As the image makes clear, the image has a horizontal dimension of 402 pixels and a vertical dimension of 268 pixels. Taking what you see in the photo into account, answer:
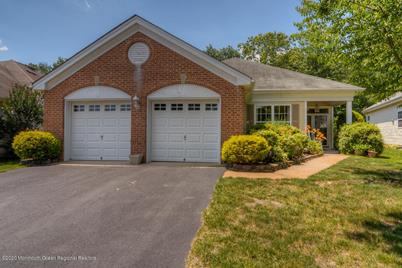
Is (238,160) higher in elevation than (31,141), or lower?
lower

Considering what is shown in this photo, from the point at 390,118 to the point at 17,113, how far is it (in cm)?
2486

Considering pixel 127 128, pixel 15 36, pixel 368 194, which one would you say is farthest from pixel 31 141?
pixel 15 36

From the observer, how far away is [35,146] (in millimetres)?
8898

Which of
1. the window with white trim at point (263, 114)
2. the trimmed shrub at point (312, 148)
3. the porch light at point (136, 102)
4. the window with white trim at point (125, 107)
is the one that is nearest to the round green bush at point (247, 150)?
the porch light at point (136, 102)

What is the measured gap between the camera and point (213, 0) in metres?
12.9

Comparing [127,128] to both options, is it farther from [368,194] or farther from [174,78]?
[368,194]

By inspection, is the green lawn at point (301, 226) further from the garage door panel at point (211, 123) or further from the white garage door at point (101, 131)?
the white garage door at point (101, 131)

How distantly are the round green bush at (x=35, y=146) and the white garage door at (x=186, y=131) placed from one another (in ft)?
13.2

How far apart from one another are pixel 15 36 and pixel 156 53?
14296 mm

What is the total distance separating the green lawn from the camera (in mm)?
2693

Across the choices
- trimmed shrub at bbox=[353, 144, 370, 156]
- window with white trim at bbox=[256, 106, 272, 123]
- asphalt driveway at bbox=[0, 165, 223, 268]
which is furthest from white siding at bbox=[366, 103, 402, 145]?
asphalt driveway at bbox=[0, 165, 223, 268]

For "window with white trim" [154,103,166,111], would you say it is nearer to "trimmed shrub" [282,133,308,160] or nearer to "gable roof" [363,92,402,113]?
"trimmed shrub" [282,133,308,160]

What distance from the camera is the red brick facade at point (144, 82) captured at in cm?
885

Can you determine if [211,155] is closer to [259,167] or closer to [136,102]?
[259,167]
